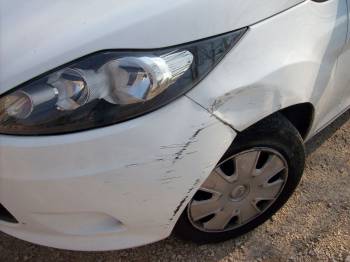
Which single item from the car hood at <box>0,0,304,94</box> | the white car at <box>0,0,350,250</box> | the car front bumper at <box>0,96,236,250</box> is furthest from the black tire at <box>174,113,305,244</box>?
the car hood at <box>0,0,304,94</box>

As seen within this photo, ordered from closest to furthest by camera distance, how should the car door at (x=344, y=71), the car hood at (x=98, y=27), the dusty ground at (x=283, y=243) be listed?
1. the car hood at (x=98, y=27)
2. the car door at (x=344, y=71)
3. the dusty ground at (x=283, y=243)

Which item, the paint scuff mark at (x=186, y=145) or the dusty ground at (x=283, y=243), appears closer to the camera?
the paint scuff mark at (x=186, y=145)

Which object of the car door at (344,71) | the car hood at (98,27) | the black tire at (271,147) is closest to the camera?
the car hood at (98,27)

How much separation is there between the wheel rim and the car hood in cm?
53

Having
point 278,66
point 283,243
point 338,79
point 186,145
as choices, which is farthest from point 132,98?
point 283,243

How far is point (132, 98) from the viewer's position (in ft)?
5.08

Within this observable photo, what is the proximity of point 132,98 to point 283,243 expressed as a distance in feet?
3.77

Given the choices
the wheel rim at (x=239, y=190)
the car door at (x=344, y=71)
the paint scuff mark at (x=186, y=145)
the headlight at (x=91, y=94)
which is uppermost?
the headlight at (x=91, y=94)

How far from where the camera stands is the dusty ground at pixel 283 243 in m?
2.27

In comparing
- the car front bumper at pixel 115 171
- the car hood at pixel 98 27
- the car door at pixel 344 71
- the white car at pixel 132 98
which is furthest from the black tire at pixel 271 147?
the car hood at pixel 98 27

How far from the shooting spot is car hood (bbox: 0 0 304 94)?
1.53 meters

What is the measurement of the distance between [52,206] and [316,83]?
3.49ft

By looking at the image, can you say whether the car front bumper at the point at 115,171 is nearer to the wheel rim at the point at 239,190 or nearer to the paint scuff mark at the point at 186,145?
the paint scuff mark at the point at 186,145

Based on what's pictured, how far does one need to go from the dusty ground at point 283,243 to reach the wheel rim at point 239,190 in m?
0.15
